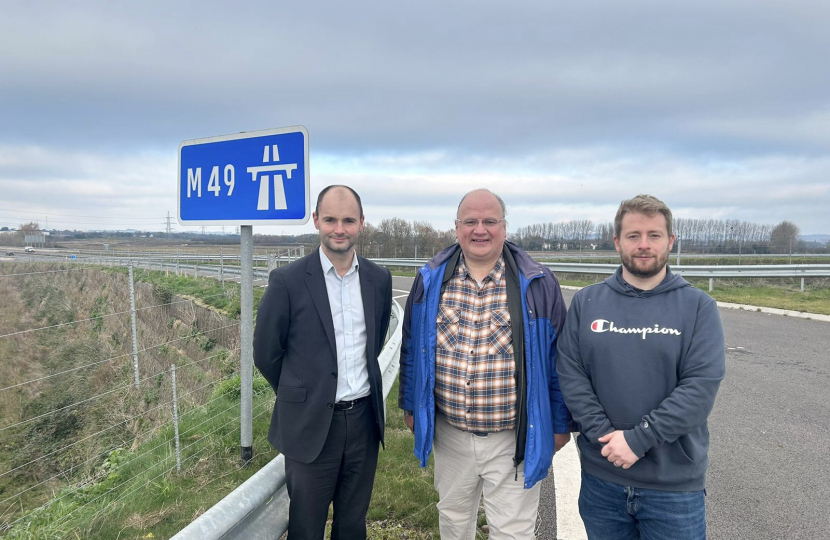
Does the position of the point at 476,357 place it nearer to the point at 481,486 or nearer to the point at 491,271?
the point at 491,271

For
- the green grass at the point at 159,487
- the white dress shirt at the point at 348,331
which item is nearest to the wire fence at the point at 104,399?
the green grass at the point at 159,487

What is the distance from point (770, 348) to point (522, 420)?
25.2 feet

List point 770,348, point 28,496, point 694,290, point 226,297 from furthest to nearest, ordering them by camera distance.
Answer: point 226,297
point 770,348
point 28,496
point 694,290

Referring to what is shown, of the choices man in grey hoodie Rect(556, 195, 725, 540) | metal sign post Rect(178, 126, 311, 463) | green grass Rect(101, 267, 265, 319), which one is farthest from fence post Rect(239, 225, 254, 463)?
green grass Rect(101, 267, 265, 319)

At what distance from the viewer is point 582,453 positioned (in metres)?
2.26

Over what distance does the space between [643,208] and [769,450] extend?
3.44m

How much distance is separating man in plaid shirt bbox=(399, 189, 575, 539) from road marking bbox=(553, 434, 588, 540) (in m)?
0.65

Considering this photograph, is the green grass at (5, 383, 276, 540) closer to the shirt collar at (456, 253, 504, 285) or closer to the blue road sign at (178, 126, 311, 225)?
the blue road sign at (178, 126, 311, 225)

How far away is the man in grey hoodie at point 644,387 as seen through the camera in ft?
6.60

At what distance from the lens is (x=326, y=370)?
237 centimetres

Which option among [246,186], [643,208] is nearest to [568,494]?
[643,208]

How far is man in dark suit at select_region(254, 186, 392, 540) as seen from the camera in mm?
2342

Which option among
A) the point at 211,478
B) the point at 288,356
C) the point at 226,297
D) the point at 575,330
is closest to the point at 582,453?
the point at 575,330

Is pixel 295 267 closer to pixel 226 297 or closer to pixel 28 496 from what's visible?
pixel 28 496
